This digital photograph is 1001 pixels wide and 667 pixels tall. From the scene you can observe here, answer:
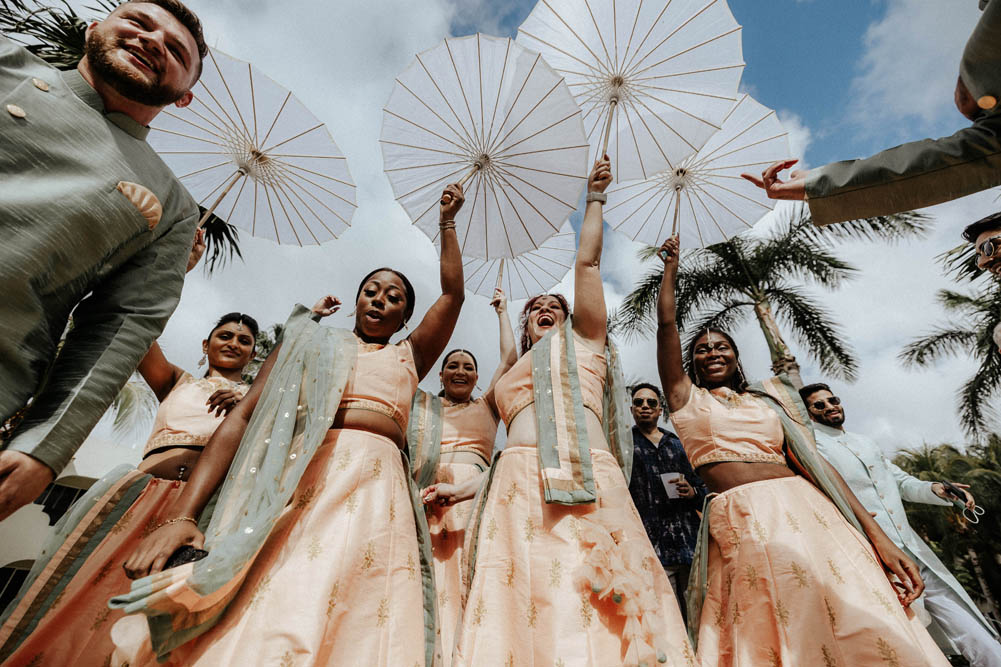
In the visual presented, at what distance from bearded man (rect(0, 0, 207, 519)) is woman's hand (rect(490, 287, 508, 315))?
11.2 ft

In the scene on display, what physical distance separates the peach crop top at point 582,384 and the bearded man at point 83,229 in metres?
A: 1.69

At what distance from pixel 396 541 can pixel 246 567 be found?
1.73 ft

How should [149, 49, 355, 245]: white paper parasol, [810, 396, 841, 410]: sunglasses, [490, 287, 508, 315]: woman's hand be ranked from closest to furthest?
1. [149, 49, 355, 245]: white paper parasol
2. [490, 287, 508, 315]: woman's hand
3. [810, 396, 841, 410]: sunglasses

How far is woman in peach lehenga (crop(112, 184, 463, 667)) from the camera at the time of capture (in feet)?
5.41

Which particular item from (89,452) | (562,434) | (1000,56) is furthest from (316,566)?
(89,452)

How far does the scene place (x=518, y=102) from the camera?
396 cm

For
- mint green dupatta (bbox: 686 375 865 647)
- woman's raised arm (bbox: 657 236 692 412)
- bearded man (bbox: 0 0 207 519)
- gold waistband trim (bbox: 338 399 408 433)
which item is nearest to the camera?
bearded man (bbox: 0 0 207 519)

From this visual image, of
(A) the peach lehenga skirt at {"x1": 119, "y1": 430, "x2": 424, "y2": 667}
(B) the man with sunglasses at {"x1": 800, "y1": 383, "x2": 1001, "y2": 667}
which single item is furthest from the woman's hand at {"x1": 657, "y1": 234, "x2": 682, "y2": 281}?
(A) the peach lehenga skirt at {"x1": 119, "y1": 430, "x2": 424, "y2": 667}

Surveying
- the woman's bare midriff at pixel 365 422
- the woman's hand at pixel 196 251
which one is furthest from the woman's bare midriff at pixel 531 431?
the woman's hand at pixel 196 251

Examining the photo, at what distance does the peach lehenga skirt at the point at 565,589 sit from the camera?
198cm

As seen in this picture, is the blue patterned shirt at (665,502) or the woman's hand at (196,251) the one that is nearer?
the woman's hand at (196,251)

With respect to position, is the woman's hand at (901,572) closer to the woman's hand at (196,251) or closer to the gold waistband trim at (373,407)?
the gold waistband trim at (373,407)

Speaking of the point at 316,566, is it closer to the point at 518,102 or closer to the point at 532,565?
the point at 532,565

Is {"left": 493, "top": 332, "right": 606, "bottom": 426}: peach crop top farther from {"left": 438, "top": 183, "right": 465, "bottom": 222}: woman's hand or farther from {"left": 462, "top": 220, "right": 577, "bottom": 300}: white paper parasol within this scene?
{"left": 462, "top": 220, "right": 577, "bottom": 300}: white paper parasol
